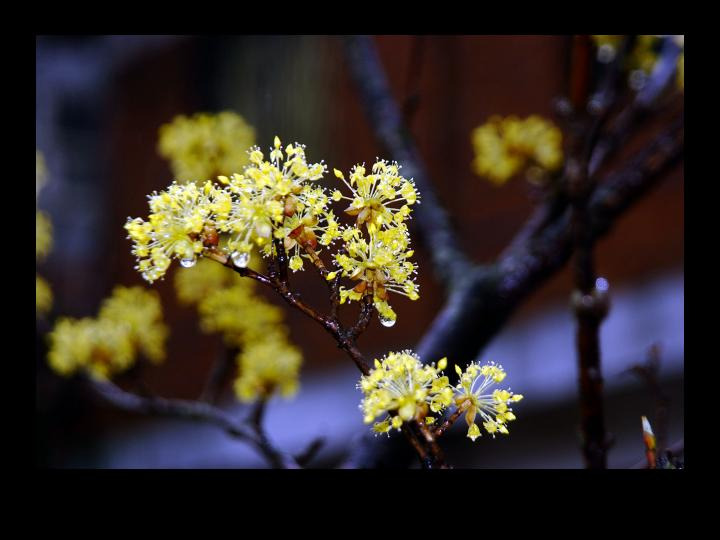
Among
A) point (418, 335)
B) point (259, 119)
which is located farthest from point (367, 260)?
point (418, 335)

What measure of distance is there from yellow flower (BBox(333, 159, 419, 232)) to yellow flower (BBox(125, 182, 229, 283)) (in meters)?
0.10

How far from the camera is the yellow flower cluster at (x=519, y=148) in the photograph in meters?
1.15

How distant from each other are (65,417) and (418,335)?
4.26 feet

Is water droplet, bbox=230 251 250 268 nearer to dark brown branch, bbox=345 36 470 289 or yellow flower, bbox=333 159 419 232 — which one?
yellow flower, bbox=333 159 419 232

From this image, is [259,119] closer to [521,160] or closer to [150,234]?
[521,160]

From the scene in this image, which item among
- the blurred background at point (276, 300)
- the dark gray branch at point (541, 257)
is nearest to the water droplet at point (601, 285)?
the dark gray branch at point (541, 257)

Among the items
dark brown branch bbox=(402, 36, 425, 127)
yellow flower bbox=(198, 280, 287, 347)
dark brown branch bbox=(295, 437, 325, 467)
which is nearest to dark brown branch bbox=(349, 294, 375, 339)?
dark brown branch bbox=(295, 437, 325, 467)

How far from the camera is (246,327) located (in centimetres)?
104

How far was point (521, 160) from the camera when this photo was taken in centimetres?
118

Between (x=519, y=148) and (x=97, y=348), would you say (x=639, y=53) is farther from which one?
(x=97, y=348)

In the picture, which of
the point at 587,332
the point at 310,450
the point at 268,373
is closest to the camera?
the point at 587,332

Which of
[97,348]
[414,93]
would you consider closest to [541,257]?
[414,93]

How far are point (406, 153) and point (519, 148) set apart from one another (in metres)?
0.20

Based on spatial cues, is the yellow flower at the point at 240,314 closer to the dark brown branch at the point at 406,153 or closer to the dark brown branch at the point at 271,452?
the dark brown branch at the point at 271,452
